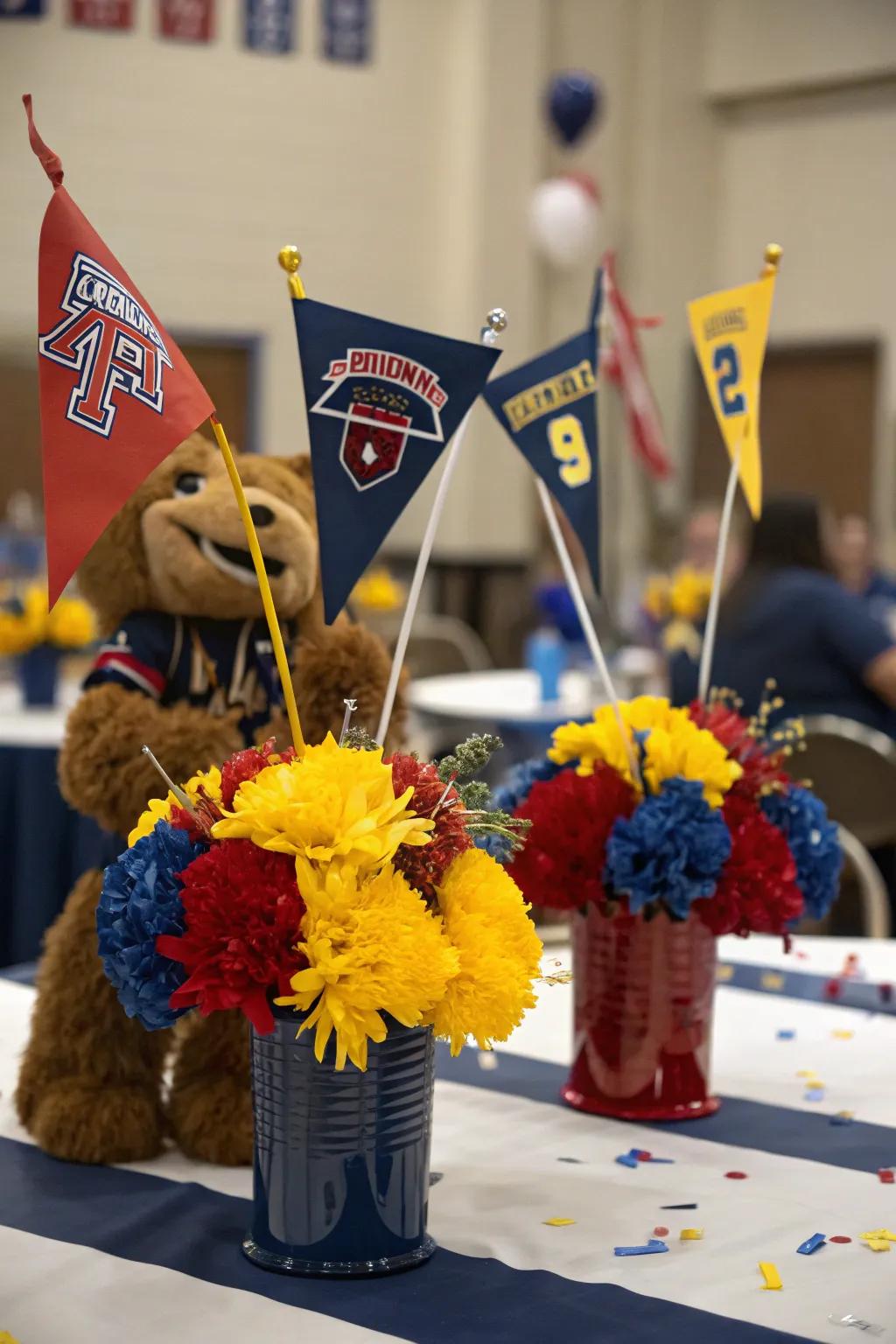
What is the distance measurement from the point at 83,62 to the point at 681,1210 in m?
7.64

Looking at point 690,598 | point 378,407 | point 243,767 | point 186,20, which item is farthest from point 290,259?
point 186,20

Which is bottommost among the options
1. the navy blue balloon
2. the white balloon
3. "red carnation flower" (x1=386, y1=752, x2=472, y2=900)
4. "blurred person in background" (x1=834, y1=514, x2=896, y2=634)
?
"red carnation flower" (x1=386, y1=752, x2=472, y2=900)

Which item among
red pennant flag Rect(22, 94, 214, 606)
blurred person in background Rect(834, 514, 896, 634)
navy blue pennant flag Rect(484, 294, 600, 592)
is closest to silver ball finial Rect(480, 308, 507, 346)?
navy blue pennant flag Rect(484, 294, 600, 592)

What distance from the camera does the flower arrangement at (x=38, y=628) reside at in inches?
143

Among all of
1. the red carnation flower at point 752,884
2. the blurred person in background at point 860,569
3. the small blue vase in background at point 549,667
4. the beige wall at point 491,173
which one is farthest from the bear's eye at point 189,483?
the beige wall at point 491,173

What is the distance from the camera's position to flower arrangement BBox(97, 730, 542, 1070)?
923 mm

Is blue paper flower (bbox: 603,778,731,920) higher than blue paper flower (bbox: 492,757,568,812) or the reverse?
the reverse

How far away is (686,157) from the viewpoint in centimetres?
882

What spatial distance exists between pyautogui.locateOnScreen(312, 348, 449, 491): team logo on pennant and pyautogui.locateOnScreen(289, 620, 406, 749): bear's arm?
27 cm

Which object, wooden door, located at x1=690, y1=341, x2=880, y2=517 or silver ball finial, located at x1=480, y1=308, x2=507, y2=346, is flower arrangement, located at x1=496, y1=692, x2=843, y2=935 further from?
wooden door, located at x1=690, y1=341, x2=880, y2=517

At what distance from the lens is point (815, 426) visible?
8.88 meters

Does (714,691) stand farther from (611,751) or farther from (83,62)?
(83,62)

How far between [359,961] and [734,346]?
2.57 ft

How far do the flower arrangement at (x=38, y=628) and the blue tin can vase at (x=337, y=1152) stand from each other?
8.94 feet
